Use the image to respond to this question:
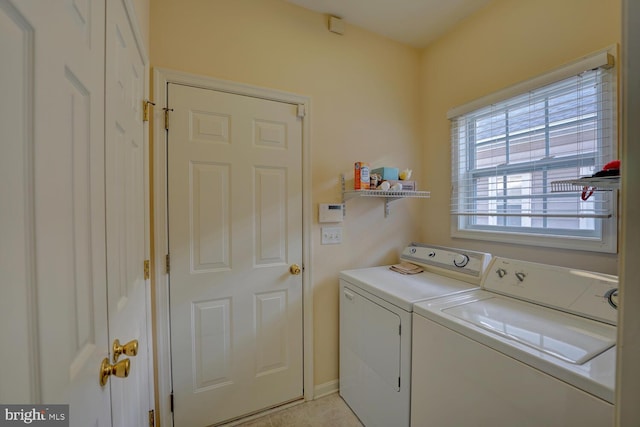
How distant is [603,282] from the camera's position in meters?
1.15

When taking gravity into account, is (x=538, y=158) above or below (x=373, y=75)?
below

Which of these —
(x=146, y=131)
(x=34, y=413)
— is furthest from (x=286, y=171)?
(x=34, y=413)

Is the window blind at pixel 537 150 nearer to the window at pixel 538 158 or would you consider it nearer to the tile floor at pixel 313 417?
the window at pixel 538 158

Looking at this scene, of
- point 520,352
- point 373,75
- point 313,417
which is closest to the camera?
point 520,352

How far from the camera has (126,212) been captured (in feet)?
3.31

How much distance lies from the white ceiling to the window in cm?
70

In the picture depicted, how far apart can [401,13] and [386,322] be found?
218cm

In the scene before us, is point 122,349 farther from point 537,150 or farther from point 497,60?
point 497,60

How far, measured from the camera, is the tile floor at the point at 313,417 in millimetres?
1704

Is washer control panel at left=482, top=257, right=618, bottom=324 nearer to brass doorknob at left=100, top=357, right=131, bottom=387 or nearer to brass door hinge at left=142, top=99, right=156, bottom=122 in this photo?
brass doorknob at left=100, top=357, right=131, bottom=387

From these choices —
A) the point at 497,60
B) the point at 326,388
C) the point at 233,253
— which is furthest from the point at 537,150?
the point at 326,388

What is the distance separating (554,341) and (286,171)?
63.4 inches

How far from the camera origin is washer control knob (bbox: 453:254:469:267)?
1.74 m
